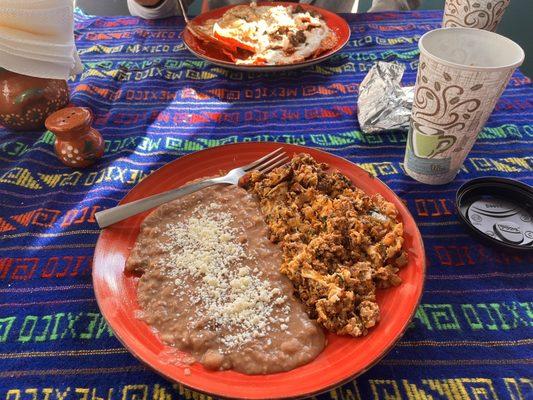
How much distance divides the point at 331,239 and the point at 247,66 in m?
1.05

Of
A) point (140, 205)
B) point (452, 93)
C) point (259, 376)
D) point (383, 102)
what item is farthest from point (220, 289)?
point (383, 102)

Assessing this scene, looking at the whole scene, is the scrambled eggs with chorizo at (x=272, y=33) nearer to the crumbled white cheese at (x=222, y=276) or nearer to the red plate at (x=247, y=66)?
the red plate at (x=247, y=66)

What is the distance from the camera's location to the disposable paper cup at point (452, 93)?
1.11 metres

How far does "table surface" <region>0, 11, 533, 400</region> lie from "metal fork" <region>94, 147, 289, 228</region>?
0.16m

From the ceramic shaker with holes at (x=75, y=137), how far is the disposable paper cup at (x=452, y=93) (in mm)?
1078

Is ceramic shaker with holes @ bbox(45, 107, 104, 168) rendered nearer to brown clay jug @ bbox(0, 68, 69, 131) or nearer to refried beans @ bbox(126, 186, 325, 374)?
brown clay jug @ bbox(0, 68, 69, 131)

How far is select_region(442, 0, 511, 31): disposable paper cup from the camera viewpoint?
4.91ft

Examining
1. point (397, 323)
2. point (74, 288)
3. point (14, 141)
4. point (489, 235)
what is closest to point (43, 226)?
point (74, 288)

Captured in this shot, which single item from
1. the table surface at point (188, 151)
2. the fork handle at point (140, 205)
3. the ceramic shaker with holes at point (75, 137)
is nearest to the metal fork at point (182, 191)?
the fork handle at point (140, 205)

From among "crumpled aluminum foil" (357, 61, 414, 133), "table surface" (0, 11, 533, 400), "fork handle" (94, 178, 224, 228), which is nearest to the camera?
"table surface" (0, 11, 533, 400)

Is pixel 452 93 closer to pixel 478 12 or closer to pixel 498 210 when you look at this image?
pixel 498 210

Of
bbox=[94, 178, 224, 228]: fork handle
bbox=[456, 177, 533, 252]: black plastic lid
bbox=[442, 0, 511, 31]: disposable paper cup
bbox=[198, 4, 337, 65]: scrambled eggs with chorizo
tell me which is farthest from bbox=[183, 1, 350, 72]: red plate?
bbox=[456, 177, 533, 252]: black plastic lid

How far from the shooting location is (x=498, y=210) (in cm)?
122

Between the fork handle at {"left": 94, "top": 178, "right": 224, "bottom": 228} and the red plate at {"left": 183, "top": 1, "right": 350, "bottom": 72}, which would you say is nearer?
the fork handle at {"left": 94, "top": 178, "right": 224, "bottom": 228}
